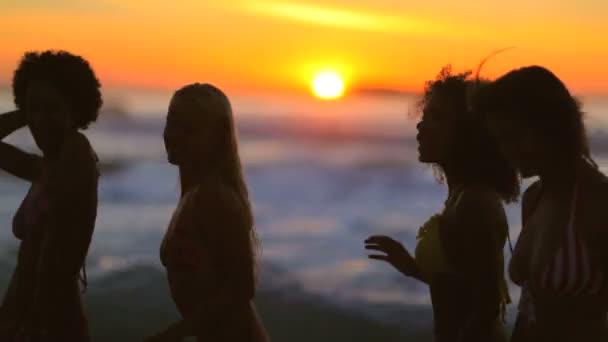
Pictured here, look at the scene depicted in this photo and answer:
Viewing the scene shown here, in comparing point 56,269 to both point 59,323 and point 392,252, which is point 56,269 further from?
point 392,252

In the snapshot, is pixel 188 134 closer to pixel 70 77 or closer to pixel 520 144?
pixel 70 77

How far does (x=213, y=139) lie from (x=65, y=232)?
889mm

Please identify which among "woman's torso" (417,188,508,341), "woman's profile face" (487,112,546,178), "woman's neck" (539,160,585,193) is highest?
"woman's profile face" (487,112,546,178)

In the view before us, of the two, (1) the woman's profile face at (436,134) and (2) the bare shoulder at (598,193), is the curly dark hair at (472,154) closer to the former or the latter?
(1) the woman's profile face at (436,134)

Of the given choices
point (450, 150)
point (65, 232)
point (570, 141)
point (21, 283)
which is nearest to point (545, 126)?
point (570, 141)

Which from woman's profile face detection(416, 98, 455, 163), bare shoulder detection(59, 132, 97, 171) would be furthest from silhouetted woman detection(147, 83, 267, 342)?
woman's profile face detection(416, 98, 455, 163)

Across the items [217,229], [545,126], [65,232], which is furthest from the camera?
[65,232]

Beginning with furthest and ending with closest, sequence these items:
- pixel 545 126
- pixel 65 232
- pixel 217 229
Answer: pixel 65 232 < pixel 217 229 < pixel 545 126

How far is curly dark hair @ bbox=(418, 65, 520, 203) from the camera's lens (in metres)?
4.36

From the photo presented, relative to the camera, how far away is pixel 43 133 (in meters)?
4.39

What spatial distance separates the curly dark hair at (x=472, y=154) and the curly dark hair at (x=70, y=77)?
5.28 ft

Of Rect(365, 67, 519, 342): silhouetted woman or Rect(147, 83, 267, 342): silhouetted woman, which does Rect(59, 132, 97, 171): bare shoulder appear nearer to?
Rect(147, 83, 267, 342): silhouetted woman

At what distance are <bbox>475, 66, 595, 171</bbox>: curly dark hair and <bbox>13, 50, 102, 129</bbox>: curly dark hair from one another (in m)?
1.98

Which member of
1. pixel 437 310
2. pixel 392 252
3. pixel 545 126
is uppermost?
pixel 545 126
